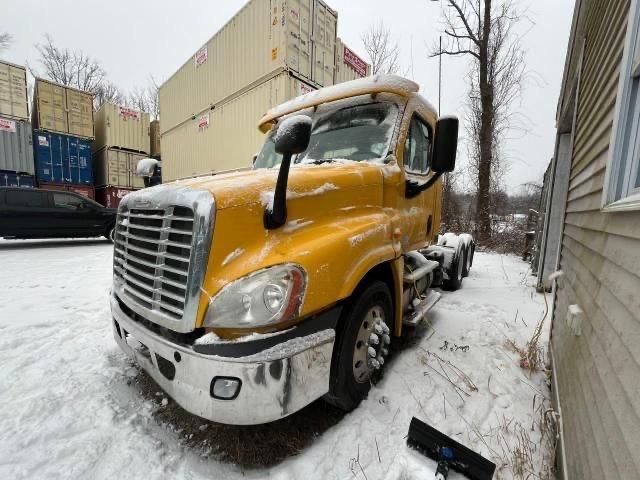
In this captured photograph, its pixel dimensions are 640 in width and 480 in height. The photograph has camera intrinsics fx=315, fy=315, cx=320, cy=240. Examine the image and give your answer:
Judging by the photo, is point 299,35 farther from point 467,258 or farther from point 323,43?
point 467,258

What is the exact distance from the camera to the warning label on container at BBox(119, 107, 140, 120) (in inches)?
686

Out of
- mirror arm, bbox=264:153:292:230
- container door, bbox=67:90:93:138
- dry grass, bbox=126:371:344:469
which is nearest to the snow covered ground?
dry grass, bbox=126:371:344:469

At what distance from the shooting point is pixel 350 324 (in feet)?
7.38

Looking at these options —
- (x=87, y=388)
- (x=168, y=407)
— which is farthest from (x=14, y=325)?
(x=168, y=407)

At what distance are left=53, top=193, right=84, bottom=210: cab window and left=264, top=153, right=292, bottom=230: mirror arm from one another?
11511 mm

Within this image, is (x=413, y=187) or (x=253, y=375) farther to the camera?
(x=413, y=187)

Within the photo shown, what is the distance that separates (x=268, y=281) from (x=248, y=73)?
880 centimetres

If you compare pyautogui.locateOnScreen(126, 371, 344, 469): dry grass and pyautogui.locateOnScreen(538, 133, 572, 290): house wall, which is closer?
pyautogui.locateOnScreen(126, 371, 344, 469): dry grass

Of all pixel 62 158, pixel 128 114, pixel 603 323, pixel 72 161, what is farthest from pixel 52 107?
pixel 603 323

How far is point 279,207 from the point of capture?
199 centimetres

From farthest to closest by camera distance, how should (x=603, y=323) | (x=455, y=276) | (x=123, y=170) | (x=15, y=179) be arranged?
(x=123, y=170)
(x=15, y=179)
(x=455, y=276)
(x=603, y=323)

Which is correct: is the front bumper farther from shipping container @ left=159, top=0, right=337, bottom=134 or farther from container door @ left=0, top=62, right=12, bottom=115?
container door @ left=0, top=62, right=12, bottom=115

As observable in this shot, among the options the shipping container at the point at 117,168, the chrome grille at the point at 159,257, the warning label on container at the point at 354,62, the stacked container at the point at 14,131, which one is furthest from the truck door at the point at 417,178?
the stacked container at the point at 14,131

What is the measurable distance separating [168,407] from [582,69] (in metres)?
5.76
